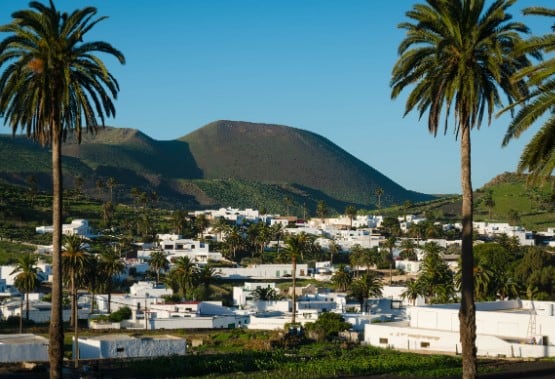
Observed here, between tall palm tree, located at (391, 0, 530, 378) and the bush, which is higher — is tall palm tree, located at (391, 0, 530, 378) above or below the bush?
above

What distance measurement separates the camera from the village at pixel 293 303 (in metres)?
56.9

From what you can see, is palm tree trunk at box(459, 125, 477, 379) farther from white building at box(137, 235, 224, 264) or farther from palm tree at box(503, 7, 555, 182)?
white building at box(137, 235, 224, 264)

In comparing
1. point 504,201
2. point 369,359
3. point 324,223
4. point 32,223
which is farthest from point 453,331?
point 504,201

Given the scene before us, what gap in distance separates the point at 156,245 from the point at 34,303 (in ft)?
147

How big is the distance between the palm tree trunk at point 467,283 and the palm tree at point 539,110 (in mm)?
4591

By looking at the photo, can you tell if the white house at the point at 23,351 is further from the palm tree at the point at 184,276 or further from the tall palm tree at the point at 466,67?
the palm tree at the point at 184,276

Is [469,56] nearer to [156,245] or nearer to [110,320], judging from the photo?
[110,320]

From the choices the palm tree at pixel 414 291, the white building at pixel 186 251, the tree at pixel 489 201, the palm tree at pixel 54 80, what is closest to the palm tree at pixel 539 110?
the palm tree at pixel 54 80

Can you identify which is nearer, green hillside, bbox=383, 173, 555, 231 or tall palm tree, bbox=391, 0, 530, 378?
tall palm tree, bbox=391, 0, 530, 378

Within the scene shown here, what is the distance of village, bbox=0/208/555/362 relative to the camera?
2240 inches

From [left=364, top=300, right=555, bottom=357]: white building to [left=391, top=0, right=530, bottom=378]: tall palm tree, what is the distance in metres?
28.0

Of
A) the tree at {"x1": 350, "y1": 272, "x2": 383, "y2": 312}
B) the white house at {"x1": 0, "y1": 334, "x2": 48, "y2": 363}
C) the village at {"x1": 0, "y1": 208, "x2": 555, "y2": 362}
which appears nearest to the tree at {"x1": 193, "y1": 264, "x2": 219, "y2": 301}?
the village at {"x1": 0, "y1": 208, "x2": 555, "y2": 362}

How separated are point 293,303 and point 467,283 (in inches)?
2182

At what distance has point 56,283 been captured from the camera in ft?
93.8
